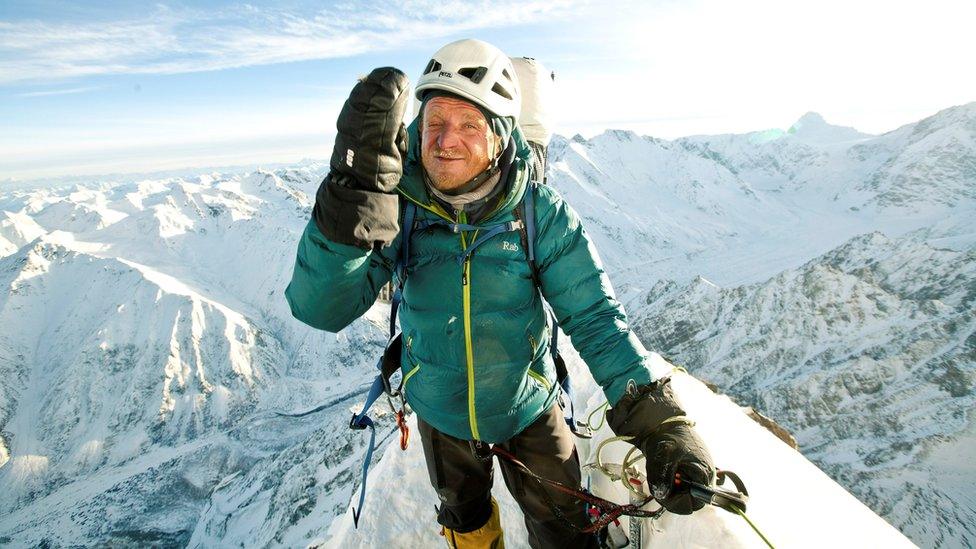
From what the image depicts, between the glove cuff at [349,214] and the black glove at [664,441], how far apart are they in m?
2.32

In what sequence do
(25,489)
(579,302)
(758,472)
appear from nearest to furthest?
(579,302)
(758,472)
(25,489)

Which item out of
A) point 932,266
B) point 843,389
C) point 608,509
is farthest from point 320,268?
point 932,266

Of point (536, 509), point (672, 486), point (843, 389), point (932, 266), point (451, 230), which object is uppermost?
point (451, 230)

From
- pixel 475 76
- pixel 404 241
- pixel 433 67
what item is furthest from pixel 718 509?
pixel 433 67

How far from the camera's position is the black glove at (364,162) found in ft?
10.3

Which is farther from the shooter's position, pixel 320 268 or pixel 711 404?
pixel 711 404

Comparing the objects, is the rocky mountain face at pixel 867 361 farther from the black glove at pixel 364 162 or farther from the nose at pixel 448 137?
the black glove at pixel 364 162

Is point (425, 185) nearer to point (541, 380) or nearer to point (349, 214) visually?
point (349, 214)

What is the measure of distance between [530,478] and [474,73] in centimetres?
379

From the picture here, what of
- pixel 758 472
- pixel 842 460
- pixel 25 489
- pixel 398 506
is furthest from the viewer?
pixel 25 489

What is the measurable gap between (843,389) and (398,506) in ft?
441

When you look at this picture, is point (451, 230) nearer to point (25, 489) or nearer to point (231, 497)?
point (231, 497)

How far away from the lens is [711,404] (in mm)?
6266

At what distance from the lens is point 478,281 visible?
3.86 meters
